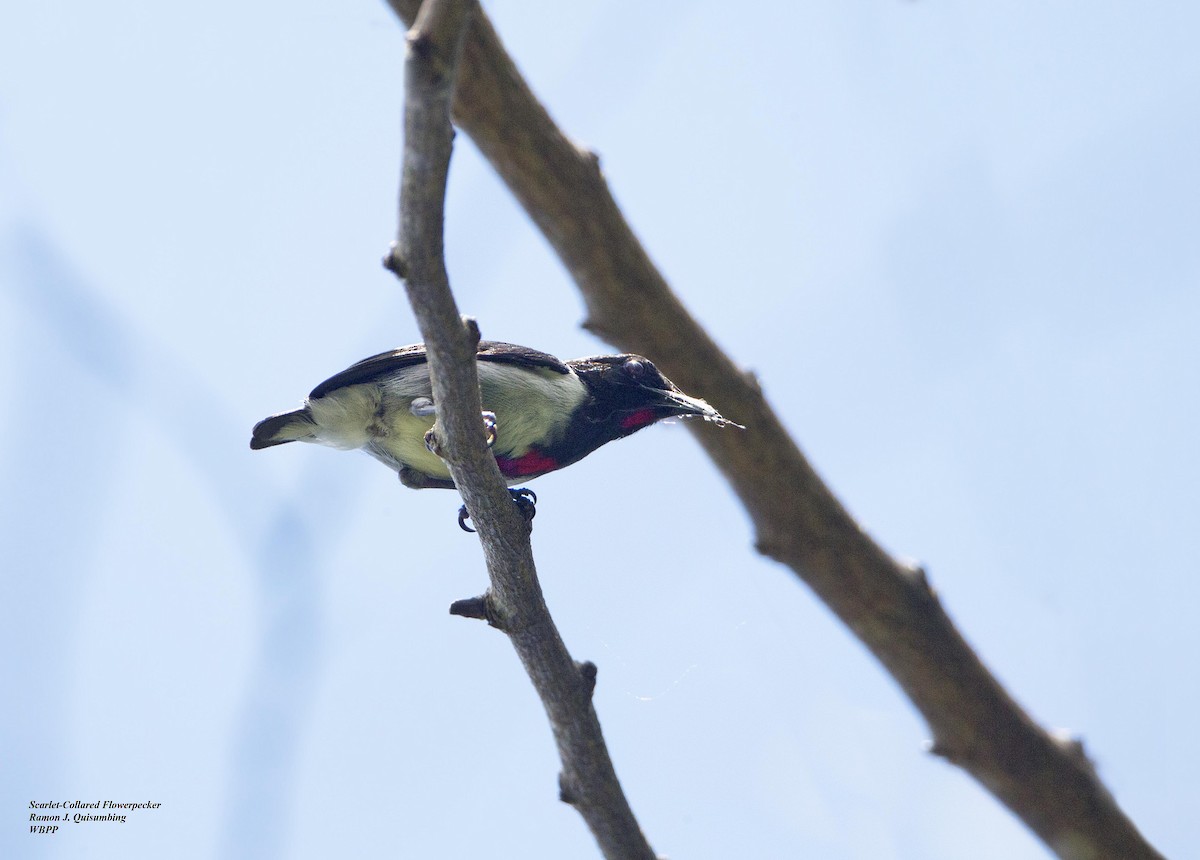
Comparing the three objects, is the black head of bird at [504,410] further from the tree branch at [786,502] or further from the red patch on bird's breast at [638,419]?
the tree branch at [786,502]

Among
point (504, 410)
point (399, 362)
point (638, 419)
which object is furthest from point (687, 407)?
point (399, 362)

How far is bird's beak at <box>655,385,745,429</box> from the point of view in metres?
4.06

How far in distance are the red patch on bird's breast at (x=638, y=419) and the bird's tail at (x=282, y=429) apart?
1452mm

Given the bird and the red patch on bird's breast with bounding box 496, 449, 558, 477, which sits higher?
the bird

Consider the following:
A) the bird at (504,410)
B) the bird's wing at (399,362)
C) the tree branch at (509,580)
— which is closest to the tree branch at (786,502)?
the bird at (504,410)

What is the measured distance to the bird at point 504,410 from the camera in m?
4.32

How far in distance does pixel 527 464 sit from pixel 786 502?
3.91 ft

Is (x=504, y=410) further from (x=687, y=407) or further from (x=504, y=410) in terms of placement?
(x=687, y=407)

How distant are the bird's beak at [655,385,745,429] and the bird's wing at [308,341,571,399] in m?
0.56

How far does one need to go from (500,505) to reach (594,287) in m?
1.18

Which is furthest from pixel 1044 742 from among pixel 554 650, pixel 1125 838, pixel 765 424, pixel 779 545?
pixel 554 650

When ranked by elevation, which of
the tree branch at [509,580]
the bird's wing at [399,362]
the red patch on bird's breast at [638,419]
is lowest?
the tree branch at [509,580]

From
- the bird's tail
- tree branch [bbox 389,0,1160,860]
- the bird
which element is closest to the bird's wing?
the bird

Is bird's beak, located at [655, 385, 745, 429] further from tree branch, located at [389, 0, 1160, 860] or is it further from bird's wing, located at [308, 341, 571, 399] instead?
bird's wing, located at [308, 341, 571, 399]
